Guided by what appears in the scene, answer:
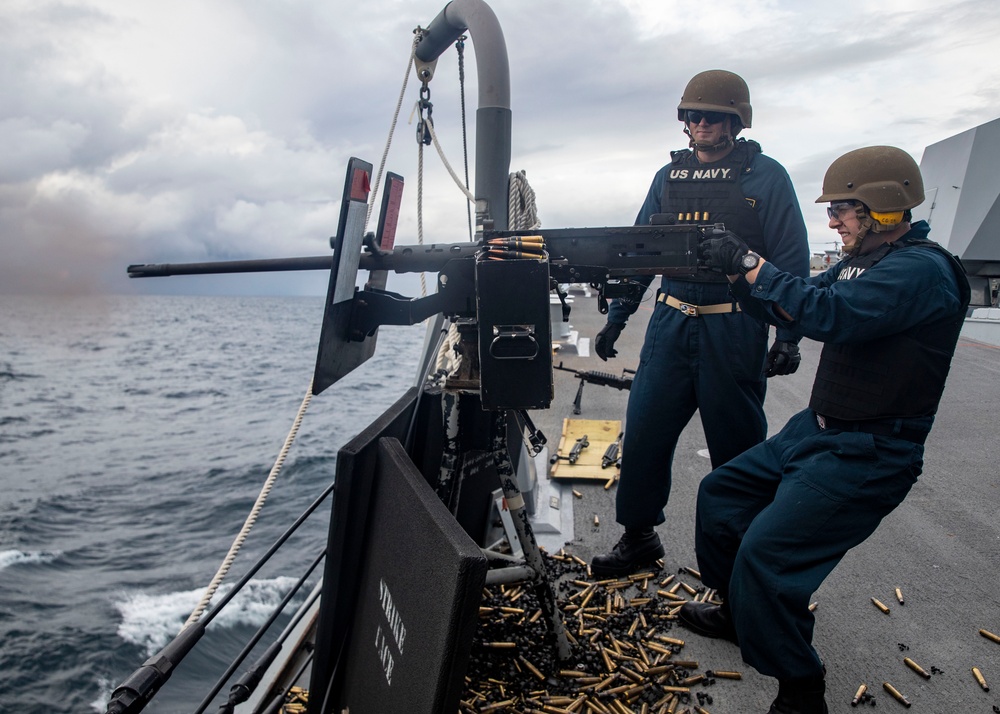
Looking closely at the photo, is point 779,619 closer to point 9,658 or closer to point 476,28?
point 476,28

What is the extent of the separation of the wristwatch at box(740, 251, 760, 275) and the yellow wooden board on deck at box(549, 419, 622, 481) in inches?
116

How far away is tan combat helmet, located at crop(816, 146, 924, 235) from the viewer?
8.36ft

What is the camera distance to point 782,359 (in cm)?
327

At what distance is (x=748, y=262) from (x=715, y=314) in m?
0.73

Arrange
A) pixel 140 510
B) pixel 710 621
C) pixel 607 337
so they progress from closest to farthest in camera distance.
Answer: pixel 710 621, pixel 607 337, pixel 140 510

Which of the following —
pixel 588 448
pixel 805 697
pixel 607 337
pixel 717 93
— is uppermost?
pixel 717 93

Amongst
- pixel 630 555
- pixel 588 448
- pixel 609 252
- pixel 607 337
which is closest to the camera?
pixel 609 252

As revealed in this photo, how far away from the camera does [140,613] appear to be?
10.1m

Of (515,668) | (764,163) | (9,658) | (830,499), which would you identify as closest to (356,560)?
(515,668)

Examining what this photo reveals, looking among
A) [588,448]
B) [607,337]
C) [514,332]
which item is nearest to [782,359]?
[607,337]

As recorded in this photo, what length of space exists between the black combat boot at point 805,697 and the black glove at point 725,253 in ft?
5.14

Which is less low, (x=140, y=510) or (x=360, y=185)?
(x=360, y=185)

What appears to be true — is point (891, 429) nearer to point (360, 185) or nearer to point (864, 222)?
point (864, 222)

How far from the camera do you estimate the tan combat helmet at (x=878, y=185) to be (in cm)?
255
